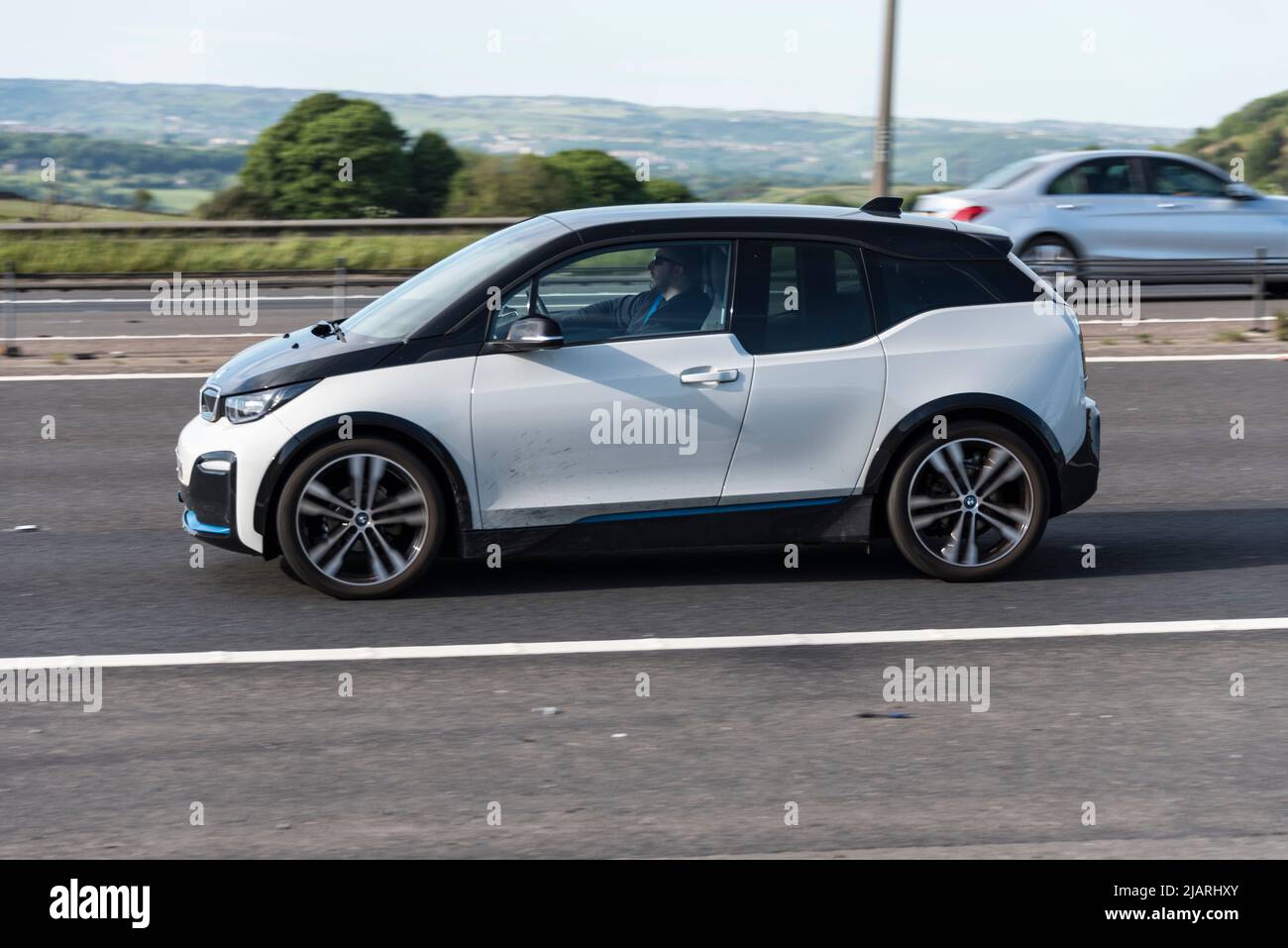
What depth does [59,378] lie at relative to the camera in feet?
45.0

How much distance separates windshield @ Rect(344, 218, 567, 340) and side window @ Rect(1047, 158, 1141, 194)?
1227 centimetres

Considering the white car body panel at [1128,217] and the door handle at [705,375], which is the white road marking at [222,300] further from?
the door handle at [705,375]

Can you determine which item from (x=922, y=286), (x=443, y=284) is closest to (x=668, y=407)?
(x=443, y=284)

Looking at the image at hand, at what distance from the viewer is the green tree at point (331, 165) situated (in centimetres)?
2945

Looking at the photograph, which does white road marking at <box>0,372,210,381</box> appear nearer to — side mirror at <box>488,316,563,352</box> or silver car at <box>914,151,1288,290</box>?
side mirror at <box>488,316,563,352</box>

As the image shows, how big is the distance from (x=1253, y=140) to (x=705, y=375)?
4152 centimetres

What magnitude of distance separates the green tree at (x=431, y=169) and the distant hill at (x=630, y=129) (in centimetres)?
52

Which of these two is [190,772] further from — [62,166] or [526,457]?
[62,166]

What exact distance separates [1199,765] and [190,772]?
318 centimetres

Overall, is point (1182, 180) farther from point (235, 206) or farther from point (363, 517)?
point (235, 206)

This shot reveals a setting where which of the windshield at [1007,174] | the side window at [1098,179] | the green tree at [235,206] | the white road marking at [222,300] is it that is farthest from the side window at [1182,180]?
the green tree at [235,206]

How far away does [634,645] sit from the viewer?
21.2 feet
